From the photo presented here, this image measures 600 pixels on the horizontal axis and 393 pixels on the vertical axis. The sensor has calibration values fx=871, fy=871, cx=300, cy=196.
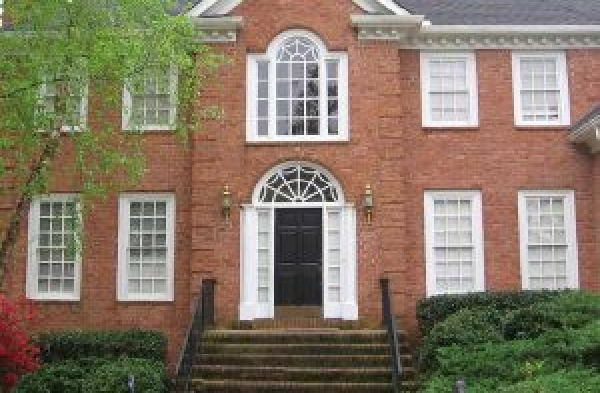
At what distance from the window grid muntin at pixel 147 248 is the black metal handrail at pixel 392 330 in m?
4.39

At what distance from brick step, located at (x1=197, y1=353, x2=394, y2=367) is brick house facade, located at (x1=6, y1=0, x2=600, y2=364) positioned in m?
1.71

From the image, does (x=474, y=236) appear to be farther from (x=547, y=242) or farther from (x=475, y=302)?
(x=475, y=302)

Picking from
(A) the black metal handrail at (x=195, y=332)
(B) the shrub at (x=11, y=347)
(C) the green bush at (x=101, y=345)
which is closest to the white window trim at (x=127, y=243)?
(A) the black metal handrail at (x=195, y=332)

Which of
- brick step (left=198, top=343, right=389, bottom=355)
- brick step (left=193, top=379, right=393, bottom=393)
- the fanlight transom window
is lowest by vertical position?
brick step (left=193, top=379, right=393, bottom=393)

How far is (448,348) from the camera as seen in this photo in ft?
44.5

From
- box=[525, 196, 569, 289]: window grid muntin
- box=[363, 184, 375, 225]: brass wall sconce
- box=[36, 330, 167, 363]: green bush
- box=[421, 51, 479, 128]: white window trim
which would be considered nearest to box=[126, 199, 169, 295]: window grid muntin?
box=[36, 330, 167, 363]: green bush

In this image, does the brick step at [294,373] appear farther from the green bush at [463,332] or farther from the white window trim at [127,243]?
the white window trim at [127,243]

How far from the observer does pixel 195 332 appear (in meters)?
15.0

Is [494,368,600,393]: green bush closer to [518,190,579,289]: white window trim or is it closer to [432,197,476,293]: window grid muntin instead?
[432,197,476,293]: window grid muntin

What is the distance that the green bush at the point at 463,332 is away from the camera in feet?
45.4

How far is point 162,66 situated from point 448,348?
637 centimetres

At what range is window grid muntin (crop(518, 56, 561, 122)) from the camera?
712 inches

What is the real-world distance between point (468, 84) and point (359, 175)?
3.19 m

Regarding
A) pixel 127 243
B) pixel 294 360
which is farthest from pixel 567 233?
pixel 127 243
